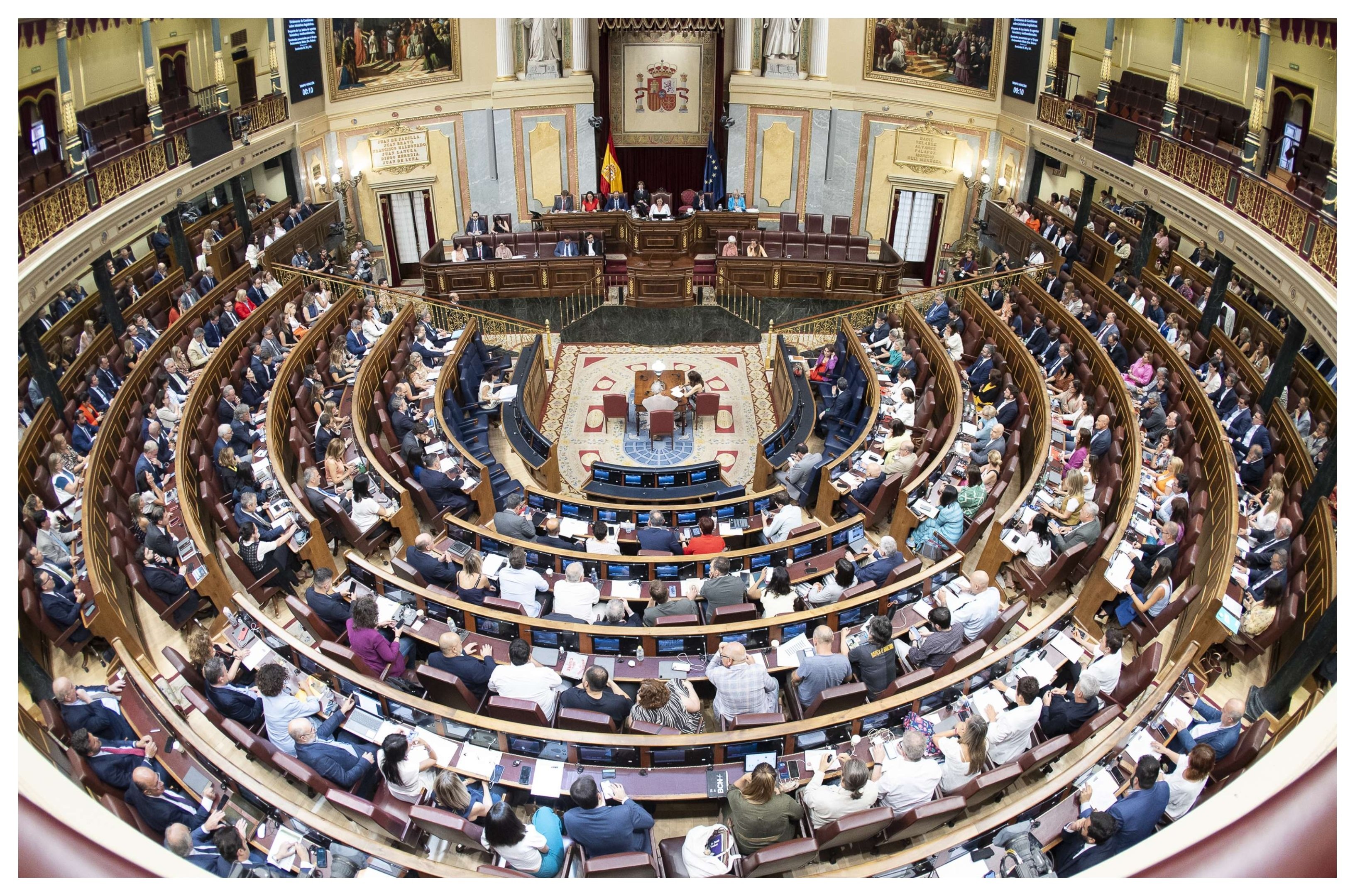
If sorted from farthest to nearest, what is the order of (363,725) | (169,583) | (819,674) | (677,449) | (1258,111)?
(677,449) → (1258,111) → (169,583) → (819,674) → (363,725)

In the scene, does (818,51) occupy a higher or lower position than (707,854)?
higher

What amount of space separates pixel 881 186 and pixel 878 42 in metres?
3.00

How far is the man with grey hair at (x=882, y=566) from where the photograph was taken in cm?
772

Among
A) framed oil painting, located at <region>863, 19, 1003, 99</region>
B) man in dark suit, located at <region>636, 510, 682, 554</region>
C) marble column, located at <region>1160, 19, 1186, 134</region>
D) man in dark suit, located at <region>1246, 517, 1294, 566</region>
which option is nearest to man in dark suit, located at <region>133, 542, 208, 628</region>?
man in dark suit, located at <region>636, 510, 682, 554</region>

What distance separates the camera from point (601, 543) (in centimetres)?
852

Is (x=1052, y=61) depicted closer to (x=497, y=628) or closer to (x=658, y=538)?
(x=658, y=538)

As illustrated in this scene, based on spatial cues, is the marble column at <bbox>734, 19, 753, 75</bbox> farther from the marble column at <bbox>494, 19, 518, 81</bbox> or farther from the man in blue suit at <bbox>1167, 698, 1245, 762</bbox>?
the man in blue suit at <bbox>1167, 698, 1245, 762</bbox>

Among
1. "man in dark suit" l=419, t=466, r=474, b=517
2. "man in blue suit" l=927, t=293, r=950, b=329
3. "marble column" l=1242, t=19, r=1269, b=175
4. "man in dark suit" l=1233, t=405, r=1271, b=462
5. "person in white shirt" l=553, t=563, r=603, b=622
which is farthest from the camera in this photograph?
"man in blue suit" l=927, t=293, r=950, b=329

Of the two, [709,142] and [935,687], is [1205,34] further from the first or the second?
[935,687]

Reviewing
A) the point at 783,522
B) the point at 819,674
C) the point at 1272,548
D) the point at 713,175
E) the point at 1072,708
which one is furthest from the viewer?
the point at 713,175

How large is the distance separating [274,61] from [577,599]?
15.1m

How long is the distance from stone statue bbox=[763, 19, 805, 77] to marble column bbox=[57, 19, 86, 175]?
12481 millimetres

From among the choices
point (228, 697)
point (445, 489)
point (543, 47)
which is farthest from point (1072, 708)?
point (543, 47)

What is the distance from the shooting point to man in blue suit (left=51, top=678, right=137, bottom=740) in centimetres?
591
